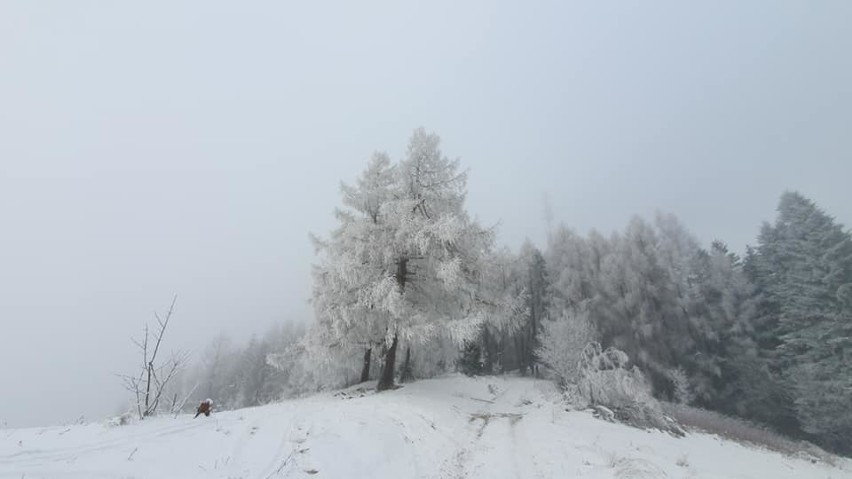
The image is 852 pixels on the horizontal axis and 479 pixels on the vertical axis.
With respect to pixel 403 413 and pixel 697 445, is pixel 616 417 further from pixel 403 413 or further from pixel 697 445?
pixel 403 413

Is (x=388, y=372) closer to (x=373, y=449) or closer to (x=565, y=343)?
(x=373, y=449)

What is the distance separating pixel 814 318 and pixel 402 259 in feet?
96.8

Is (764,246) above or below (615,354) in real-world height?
above

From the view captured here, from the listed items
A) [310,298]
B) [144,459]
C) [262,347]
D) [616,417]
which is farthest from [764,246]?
[262,347]

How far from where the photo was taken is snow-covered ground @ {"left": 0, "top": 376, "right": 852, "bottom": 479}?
591cm

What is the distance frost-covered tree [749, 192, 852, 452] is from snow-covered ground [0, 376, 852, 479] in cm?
1872

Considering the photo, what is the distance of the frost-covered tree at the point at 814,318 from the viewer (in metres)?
24.2

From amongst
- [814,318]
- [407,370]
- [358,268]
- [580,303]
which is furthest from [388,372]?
[814,318]

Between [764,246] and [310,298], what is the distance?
37332 mm

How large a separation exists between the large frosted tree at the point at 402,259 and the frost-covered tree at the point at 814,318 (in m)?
→ 24.4

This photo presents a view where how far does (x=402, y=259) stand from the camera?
1628cm

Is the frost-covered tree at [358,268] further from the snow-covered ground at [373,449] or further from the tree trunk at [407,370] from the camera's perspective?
the snow-covered ground at [373,449]

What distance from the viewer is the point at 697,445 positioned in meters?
10.1

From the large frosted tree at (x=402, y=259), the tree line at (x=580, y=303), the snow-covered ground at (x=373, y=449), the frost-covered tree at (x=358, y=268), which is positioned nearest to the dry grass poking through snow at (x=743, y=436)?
the snow-covered ground at (x=373, y=449)
